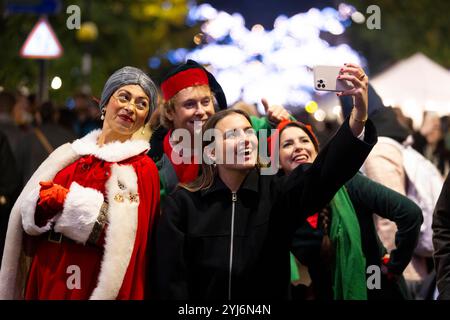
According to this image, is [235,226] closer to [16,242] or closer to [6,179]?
[16,242]

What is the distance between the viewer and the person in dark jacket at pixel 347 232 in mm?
6957

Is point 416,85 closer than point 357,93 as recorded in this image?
No

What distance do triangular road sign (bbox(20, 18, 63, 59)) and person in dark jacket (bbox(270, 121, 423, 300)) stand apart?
269 inches

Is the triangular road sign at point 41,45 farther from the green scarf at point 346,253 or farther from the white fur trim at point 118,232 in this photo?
the white fur trim at point 118,232

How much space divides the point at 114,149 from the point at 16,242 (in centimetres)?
73

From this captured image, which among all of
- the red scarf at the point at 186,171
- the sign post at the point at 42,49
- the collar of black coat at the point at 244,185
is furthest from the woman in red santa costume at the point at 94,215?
the sign post at the point at 42,49

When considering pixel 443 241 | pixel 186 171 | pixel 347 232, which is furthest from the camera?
pixel 347 232

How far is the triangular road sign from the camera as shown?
44.1 ft

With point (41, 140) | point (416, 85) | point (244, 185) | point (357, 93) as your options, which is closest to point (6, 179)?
point (41, 140)

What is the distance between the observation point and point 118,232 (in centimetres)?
591

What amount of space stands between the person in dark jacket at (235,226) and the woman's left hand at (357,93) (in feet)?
0.74

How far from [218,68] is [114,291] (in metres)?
19.8

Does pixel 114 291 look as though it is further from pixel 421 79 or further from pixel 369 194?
pixel 421 79

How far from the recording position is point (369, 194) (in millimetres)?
7090
